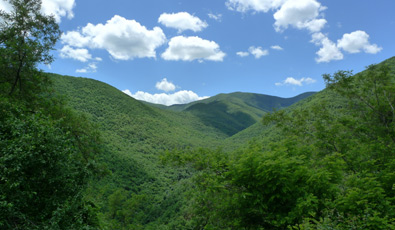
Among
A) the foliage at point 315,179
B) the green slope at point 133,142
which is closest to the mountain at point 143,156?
the green slope at point 133,142

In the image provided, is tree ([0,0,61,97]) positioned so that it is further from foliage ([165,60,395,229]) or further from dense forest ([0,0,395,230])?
foliage ([165,60,395,229])

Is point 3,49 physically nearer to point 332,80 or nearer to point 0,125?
point 0,125

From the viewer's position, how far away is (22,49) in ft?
45.0

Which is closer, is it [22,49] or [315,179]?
[315,179]

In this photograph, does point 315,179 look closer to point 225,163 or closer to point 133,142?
point 225,163

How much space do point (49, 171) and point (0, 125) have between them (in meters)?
2.82

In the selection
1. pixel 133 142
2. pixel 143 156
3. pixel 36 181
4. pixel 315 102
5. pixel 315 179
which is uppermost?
pixel 315 102

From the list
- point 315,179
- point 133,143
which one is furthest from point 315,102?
point 133,143

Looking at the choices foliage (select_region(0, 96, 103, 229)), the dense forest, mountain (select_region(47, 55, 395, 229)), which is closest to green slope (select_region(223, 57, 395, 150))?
mountain (select_region(47, 55, 395, 229))

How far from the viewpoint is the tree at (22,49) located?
1379 cm

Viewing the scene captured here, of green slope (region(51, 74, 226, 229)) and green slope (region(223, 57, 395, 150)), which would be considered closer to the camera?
green slope (region(223, 57, 395, 150))

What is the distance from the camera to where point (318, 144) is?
1595cm

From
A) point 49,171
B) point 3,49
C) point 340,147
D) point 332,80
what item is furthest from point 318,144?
point 3,49

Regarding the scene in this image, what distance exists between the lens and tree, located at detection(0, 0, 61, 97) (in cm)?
1379
